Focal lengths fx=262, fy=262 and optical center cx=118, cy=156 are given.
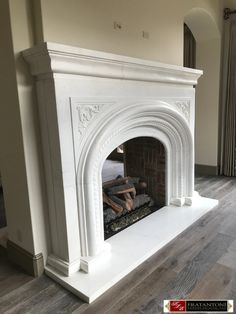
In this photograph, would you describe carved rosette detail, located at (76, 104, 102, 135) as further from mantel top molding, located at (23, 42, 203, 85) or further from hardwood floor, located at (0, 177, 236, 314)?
hardwood floor, located at (0, 177, 236, 314)

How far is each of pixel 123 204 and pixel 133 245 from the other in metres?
0.63

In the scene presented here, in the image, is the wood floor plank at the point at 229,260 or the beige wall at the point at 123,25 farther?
the wood floor plank at the point at 229,260

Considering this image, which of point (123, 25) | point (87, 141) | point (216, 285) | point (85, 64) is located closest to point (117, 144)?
point (87, 141)

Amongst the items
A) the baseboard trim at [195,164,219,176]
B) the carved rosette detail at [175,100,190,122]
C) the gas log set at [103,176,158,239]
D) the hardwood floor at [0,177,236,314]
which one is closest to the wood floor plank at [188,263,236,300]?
the hardwood floor at [0,177,236,314]

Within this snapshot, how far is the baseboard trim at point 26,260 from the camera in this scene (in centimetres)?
Result: 209

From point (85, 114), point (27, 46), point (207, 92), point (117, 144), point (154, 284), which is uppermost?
point (27, 46)

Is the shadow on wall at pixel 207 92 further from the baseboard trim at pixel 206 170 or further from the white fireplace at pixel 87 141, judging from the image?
the white fireplace at pixel 87 141

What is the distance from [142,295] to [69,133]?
126 centimetres

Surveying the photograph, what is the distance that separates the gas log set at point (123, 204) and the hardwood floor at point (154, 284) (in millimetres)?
571

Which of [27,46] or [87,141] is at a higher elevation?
[27,46]

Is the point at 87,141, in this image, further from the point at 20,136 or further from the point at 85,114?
the point at 20,136

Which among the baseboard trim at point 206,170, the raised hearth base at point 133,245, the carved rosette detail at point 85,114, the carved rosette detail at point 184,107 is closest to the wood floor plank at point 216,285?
the raised hearth base at point 133,245

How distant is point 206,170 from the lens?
4.83 meters

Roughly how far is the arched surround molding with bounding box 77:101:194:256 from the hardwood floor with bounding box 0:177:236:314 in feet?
1.29
